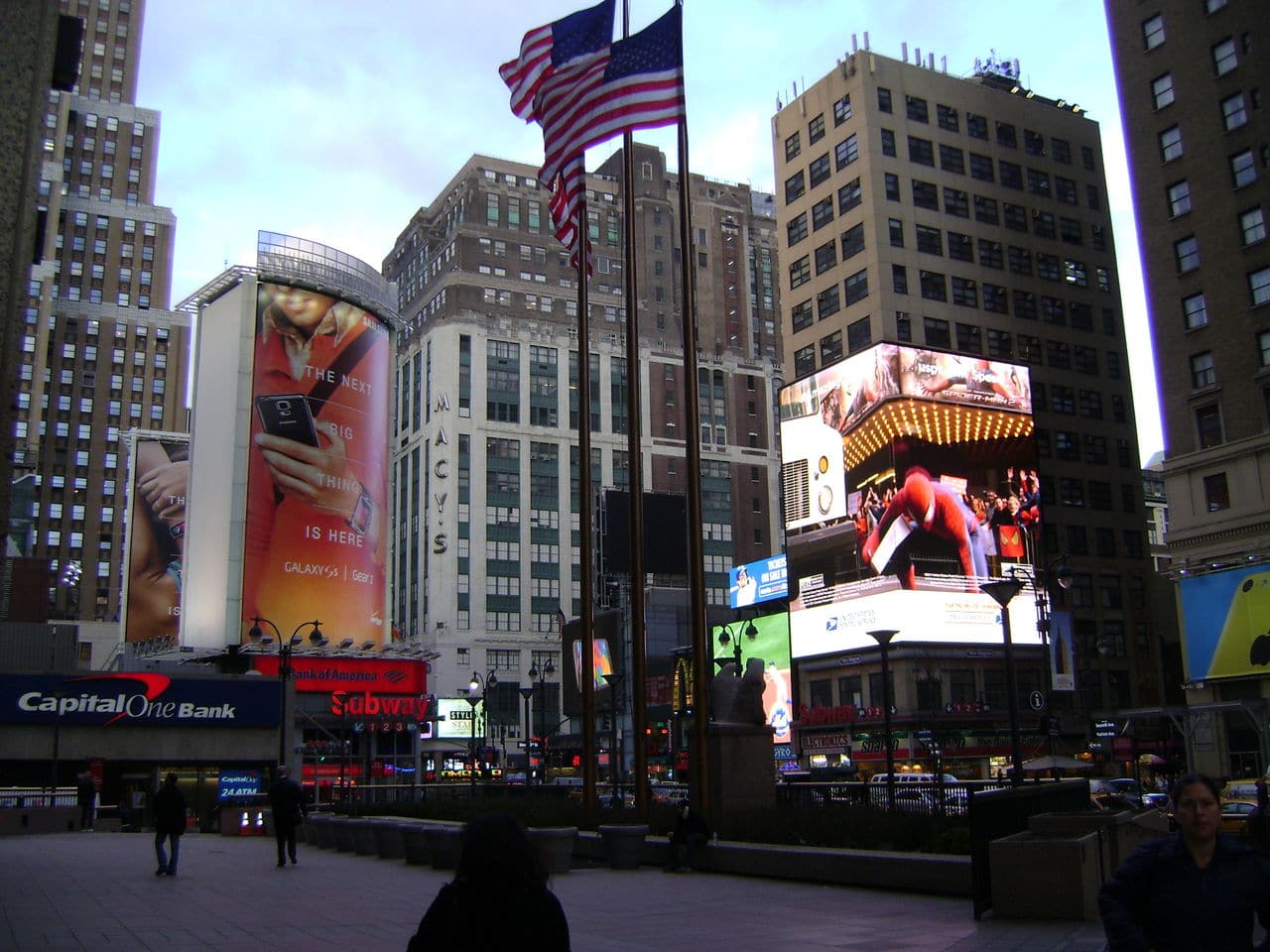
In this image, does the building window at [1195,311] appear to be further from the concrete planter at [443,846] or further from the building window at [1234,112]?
the concrete planter at [443,846]

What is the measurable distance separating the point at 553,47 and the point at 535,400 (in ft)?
345

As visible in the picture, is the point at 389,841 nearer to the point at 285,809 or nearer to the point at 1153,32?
the point at 285,809

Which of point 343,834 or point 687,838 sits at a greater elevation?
point 687,838

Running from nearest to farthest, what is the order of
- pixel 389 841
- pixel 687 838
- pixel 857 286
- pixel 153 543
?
pixel 687 838 → pixel 389 841 → pixel 857 286 → pixel 153 543

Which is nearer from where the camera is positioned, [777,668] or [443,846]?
[443,846]

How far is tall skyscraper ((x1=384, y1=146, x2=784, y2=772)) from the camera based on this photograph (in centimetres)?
12494

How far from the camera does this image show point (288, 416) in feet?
230

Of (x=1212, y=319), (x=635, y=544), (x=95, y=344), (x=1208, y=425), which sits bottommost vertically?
(x=635, y=544)

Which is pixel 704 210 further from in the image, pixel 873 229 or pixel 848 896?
pixel 848 896

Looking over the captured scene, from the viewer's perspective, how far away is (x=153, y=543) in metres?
91.5

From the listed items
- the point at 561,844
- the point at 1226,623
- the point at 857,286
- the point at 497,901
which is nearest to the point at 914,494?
the point at 857,286

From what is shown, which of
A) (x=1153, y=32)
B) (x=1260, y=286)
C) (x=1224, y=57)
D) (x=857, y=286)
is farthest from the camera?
(x=857, y=286)

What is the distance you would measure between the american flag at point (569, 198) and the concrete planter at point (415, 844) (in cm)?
1223

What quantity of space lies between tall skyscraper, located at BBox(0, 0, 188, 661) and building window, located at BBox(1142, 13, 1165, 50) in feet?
347
